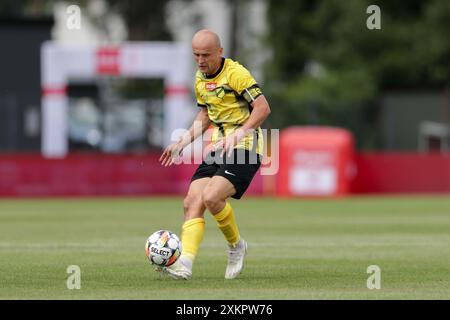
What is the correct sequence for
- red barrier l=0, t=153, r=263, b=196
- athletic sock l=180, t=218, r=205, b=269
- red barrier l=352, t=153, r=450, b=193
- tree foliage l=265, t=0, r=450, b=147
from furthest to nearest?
tree foliage l=265, t=0, r=450, b=147
red barrier l=352, t=153, r=450, b=193
red barrier l=0, t=153, r=263, b=196
athletic sock l=180, t=218, r=205, b=269

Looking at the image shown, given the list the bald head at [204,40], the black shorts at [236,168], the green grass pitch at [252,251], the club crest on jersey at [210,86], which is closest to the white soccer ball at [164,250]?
the green grass pitch at [252,251]

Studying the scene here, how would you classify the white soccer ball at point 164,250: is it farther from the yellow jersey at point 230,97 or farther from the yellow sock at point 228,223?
the yellow jersey at point 230,97

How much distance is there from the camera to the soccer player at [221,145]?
41.0ft

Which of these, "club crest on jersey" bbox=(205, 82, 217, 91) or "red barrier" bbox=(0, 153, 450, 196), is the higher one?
"club crest on jersey" bbox=(205, 82, 217, 91)

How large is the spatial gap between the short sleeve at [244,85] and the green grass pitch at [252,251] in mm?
1767

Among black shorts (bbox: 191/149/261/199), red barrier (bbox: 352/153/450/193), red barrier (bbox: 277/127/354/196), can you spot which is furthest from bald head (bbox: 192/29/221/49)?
red barrier (bbox: 352/153/450/193)

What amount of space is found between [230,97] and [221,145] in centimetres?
54

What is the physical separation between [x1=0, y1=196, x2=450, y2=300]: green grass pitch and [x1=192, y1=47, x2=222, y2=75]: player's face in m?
2.02

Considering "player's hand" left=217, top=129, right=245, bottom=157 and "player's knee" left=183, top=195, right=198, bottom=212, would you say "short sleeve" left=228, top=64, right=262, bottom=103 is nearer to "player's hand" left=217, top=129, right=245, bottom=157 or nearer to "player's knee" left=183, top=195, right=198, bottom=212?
"player's hand" left=217, top=129, right=245, bottom=157

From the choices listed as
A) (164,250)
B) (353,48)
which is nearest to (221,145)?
(164,250)

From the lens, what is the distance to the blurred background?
32906 millimetres

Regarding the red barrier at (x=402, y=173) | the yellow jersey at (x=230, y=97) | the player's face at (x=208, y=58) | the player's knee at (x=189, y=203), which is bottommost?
the red barrier at (x=402, y=173)

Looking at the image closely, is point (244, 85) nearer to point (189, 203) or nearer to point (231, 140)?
point (231, 140)

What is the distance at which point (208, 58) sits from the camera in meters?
12.5
